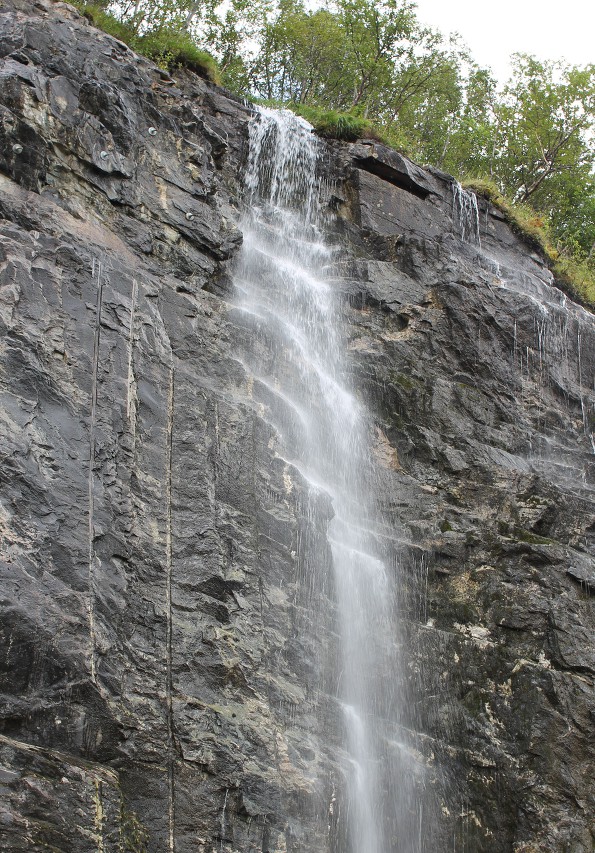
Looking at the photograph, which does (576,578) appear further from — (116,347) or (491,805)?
(116,347)

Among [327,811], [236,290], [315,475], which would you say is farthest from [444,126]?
[327,811]

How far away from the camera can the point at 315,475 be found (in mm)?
12992

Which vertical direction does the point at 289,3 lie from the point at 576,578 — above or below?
above

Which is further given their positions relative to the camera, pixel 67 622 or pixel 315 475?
pixel 315 475

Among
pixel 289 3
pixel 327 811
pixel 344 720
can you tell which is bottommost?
pixel 327 811

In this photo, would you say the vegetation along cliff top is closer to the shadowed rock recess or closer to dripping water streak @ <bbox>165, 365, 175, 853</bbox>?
the shadowed rock recess

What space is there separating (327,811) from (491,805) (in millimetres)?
2636

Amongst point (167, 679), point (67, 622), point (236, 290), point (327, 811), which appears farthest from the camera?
point (236, 290)

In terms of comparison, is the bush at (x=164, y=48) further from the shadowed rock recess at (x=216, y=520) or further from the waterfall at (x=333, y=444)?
the shadowed rock recess at (x=216, y=520)

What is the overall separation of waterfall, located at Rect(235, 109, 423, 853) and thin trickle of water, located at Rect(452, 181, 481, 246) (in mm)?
3497

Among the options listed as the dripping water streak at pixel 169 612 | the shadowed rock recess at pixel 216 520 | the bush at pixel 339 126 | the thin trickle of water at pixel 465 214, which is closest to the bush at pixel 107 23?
the shadowed rock recess at pixel 216 520

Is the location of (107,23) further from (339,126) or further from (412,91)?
(412,91)

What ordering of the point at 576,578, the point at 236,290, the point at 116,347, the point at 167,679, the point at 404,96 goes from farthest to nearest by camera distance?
the point at 404,96 < the point at 236,290 < the point at 576,578 < the point at 116,347 < the point at 167,679

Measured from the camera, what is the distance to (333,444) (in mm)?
13766
